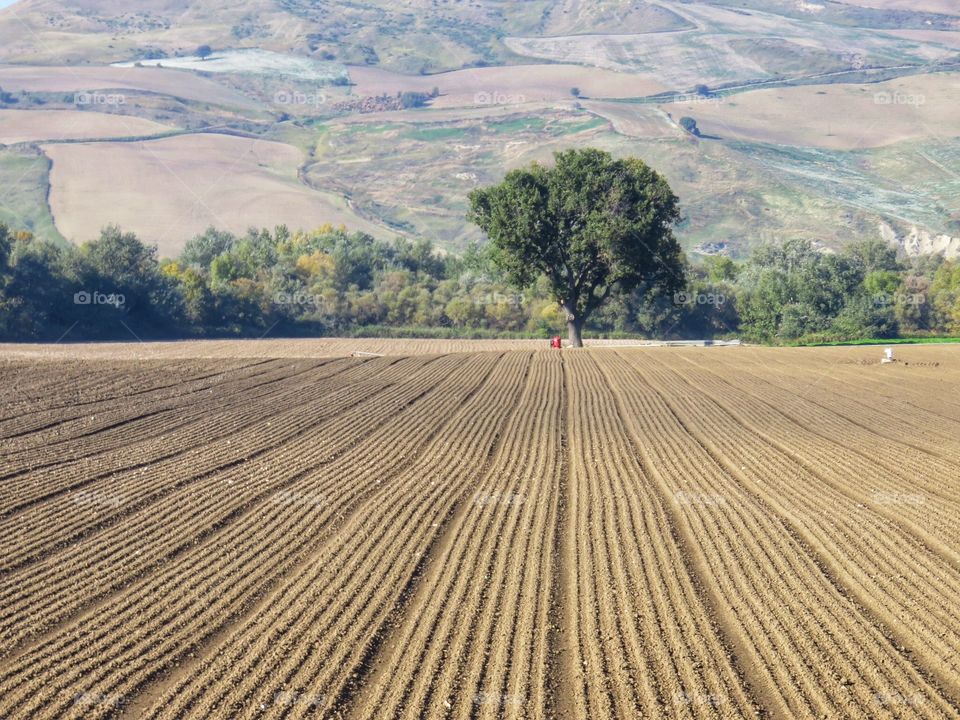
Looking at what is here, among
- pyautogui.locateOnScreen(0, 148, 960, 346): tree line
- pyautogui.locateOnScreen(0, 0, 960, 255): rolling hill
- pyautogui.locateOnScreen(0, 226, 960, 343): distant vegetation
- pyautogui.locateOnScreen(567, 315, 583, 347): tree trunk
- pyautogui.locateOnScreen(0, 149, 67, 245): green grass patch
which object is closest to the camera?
pyautogui.locateOnScreen(0, 148, 960, 346): tree line

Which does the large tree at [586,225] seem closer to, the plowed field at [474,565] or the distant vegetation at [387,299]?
the distant vegetation at [387,299]

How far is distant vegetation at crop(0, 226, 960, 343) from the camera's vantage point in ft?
216

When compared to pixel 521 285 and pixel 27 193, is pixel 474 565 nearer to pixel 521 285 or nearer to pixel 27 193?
pixel 521 285

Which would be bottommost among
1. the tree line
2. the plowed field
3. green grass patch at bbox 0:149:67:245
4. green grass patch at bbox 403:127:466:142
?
the plowed field

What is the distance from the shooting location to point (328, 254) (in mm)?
95938

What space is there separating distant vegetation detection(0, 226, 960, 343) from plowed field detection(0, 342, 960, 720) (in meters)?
38.0

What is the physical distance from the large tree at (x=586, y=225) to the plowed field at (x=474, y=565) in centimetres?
2859

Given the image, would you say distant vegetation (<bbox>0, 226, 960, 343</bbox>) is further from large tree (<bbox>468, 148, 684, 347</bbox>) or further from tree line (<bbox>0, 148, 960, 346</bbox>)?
large tree (<bbox>468, 148, 684, 347</bbox>)

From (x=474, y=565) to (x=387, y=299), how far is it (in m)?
68.9

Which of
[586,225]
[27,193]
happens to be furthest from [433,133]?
[586,225]

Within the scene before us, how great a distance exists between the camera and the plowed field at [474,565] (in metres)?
8.82

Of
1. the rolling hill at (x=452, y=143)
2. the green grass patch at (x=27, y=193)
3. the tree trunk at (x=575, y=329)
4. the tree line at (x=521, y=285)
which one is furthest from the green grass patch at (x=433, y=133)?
the tree trunk at (x=575, y=329)

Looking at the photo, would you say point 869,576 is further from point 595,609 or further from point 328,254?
point 328,254

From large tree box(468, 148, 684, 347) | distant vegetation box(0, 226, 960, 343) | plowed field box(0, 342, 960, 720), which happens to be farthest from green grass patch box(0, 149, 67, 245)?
plowed field box(0, 342, 960, 720)
